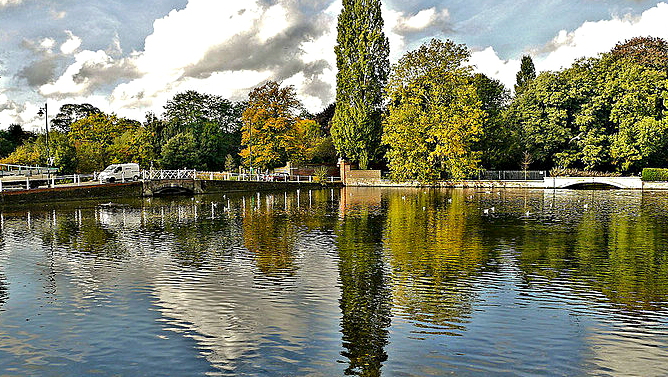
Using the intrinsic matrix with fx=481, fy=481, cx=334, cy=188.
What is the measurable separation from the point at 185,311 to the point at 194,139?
236ft

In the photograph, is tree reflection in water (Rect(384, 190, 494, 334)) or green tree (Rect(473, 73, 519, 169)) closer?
tree reflection in water (Rect(384, 190, 494, 334))

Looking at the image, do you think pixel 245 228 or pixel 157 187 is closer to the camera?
pixel 245 228

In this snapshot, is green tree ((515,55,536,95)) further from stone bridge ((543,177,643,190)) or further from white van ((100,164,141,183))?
white van ((100,164,141,183))

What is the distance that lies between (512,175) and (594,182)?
32.6 ft

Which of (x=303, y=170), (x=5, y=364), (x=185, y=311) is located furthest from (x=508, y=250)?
(x=303, y=170)

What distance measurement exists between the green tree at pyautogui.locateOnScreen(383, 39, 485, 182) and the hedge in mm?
19193

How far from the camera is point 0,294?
38.4 ft

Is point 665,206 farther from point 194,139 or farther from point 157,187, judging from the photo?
point 194,139

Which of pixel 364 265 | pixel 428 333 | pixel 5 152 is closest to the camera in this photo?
pixel 428 333

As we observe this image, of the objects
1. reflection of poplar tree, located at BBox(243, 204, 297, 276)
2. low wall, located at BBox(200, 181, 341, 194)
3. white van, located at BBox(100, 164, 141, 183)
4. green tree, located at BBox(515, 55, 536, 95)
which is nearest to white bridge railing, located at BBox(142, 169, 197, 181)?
white van, located at BBox(100, 164, 141, 183)

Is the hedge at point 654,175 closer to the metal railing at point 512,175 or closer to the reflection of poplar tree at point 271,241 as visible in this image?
the metal railing at point 512,175

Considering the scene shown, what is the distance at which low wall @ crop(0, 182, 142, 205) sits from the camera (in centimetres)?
3605

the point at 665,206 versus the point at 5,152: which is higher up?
the point at 5,152

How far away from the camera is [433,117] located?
62.7 metres
